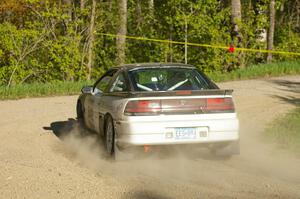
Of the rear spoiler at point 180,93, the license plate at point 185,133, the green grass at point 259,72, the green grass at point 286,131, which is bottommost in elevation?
the green grass at point 286,131

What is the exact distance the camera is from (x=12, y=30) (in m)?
20.1

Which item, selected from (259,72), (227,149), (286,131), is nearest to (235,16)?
(259,72)

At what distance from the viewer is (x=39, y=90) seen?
63.1 ft

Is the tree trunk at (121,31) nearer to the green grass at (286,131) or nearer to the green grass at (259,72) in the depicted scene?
the green grass at (259,72)

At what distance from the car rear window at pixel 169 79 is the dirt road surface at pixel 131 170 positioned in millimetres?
1033

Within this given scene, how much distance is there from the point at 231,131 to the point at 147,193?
7.27ft

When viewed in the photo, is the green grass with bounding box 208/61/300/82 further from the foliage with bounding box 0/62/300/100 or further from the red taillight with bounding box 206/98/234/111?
the red taillight with bounding box 206/98/234/111

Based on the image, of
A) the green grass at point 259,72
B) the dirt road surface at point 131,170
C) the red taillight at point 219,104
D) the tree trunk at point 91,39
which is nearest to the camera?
the dirt road surface at point 131,170

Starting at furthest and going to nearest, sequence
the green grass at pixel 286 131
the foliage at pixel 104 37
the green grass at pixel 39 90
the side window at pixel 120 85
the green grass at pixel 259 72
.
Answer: the green grass at pixel 259 72 → the foliage at pixel 104 37 → the green grass at pixel 39 90 → the green grass at pixel 286 131 → the side window at pixel 120 85

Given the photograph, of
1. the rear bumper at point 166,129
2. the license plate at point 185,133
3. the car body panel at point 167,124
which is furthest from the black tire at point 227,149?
the license plate at point 185,133

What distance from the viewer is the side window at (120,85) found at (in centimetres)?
910

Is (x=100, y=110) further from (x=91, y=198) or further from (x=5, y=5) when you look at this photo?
(x=5, y=5)

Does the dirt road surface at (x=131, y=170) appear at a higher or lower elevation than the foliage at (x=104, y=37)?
lower

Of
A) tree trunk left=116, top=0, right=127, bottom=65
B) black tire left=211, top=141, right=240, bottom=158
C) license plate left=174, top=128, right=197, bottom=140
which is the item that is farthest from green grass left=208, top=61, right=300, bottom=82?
license plate left=174, top=128, right=197, bottom=140
